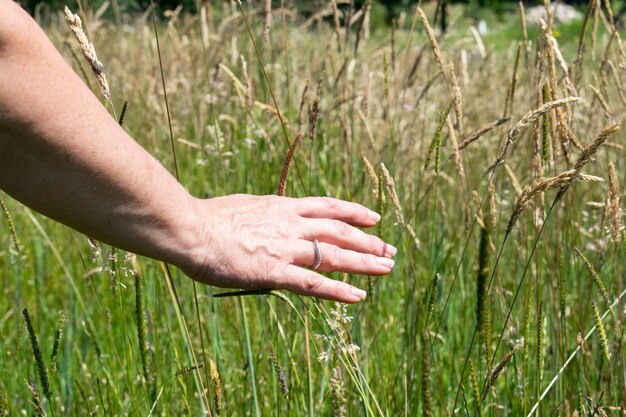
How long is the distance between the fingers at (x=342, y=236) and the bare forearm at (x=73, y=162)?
0.21m

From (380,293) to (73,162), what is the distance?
133 cm

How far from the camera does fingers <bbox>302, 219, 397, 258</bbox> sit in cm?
123

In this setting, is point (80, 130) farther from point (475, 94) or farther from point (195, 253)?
point (475, 94)

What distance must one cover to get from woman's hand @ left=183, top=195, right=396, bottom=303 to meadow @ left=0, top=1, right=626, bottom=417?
61 millimetres

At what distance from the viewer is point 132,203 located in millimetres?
1021

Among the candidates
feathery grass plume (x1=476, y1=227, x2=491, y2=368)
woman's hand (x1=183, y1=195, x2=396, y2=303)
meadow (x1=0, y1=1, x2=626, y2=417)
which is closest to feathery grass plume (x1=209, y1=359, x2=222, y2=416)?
meadow (x1=0, y1=1, x2=626, y2=417)

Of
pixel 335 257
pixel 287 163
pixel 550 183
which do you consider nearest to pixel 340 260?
pixel 335 257

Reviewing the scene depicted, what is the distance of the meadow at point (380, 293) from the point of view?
136cm

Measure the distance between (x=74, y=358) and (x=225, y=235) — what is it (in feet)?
4.57

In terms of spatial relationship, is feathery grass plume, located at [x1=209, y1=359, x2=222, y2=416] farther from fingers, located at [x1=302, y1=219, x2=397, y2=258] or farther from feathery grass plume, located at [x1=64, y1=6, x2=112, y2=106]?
feathery grass plume, located at [x1=64, y1=6, x2=112, y2=106]

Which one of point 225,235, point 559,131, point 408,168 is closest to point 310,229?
point 225,235

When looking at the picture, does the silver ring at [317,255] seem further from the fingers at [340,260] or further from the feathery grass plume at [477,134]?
the feathery grass plume at [477,134]

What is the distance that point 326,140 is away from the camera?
302cm

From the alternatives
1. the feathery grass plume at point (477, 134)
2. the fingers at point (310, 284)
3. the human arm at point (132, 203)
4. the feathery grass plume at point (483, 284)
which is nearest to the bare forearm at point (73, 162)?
→ the human arm at point (132, 203)
